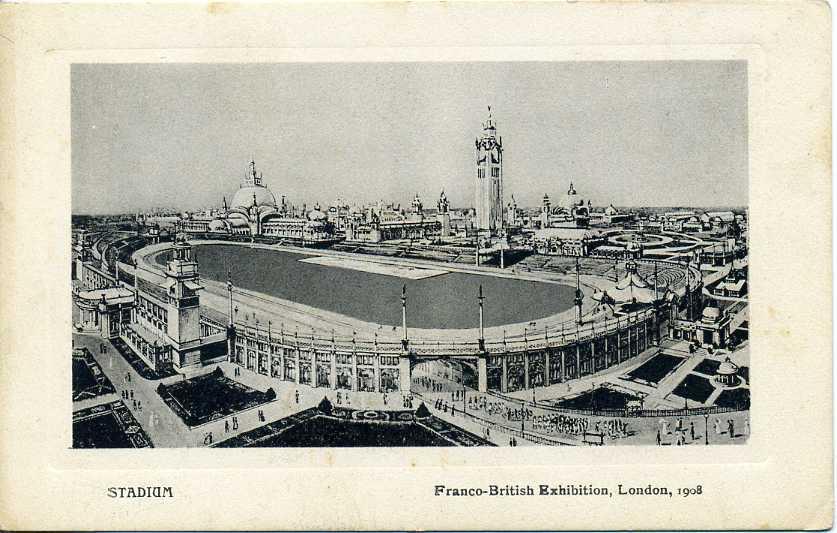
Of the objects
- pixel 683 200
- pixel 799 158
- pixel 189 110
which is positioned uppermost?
pixel 189 110

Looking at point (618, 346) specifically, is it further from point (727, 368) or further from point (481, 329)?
point (481, 329)

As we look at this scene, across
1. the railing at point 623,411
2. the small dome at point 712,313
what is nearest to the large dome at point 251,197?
the railing at point 623,411

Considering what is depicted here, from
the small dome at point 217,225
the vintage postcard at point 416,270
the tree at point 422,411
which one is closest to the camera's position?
the vintage postcard at point 416,270

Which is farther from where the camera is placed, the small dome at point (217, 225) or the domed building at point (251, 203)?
the small dome at point (217, 225)

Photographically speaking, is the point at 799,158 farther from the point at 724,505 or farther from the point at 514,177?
the point at 724,505

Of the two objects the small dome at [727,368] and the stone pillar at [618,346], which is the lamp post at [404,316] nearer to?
the stone pillar at [618,346]

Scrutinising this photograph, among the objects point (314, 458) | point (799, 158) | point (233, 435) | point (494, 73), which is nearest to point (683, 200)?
point (799, 158)

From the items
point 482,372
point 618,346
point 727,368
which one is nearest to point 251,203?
point 482,372
